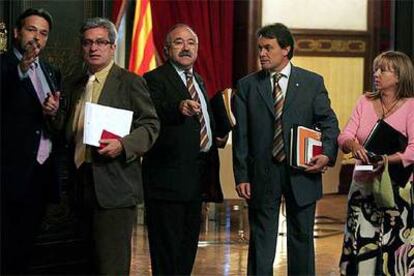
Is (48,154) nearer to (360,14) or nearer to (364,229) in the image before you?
(364,229)

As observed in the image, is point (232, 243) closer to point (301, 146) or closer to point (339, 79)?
point (301, 146)

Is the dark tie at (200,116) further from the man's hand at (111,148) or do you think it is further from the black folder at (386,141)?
the black folder at (386,141)

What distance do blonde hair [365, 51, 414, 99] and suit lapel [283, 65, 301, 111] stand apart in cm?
42

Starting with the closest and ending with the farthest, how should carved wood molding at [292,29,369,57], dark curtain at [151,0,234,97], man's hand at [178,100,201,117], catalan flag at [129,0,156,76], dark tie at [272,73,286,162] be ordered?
man's hand at [178,100,201,117]
dark tie at [272,73,286,162]
catalan flag at [129,0,156,76]
dark curtain at [151,0,234,97]
carved wood molding at [292,29,369,57]

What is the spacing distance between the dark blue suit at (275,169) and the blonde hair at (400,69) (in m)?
0.34

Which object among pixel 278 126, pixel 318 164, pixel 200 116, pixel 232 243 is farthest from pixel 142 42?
pixel 318 164

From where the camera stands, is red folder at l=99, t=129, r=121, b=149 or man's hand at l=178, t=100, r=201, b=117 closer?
red folder at l=99, t=129, r=121, b=149

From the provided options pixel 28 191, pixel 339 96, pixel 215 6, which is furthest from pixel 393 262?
pixel 339 96

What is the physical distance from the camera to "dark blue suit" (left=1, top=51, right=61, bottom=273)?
396 centimetres

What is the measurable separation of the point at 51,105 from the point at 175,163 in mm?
867

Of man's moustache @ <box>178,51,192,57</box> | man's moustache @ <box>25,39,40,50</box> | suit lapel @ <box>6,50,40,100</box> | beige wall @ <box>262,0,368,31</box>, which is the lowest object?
suit lapel @ <box>6,50,40,100</box>

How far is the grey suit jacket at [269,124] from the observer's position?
4543 millimetres

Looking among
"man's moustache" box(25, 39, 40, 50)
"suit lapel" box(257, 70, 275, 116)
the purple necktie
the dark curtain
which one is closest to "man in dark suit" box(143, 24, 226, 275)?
"suit lapel" box(257, 70, 275, 116)

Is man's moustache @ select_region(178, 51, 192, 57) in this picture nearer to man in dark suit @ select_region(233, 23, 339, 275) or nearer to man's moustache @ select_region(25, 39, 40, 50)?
man in dark suit @ select_region(233, 23, 339, 275)
